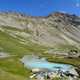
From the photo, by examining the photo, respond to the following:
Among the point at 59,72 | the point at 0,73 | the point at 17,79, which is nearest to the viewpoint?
the point at 17,79

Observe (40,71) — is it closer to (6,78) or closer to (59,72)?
(59,72)

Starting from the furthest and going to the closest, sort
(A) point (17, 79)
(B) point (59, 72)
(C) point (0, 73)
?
(B) point (59, 72)
(C) point (0, 73)
(A) point (17, 79)

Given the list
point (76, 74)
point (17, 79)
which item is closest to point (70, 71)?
point (76, 74)

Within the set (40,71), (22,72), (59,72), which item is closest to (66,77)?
(59,72)

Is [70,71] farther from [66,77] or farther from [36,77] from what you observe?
[36,77]

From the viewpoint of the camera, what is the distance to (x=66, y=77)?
77.9m

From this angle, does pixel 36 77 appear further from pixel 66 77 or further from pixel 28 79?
pixel 66 77

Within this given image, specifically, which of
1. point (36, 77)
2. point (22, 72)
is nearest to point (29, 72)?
point (22, 72)

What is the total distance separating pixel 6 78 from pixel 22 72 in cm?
1473

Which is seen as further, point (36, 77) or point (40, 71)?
point (40, 71)

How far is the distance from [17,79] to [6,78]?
9.61 ft

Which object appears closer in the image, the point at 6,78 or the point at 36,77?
the point at 6,78

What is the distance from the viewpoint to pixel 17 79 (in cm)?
6856

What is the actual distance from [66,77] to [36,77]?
9.17 m
